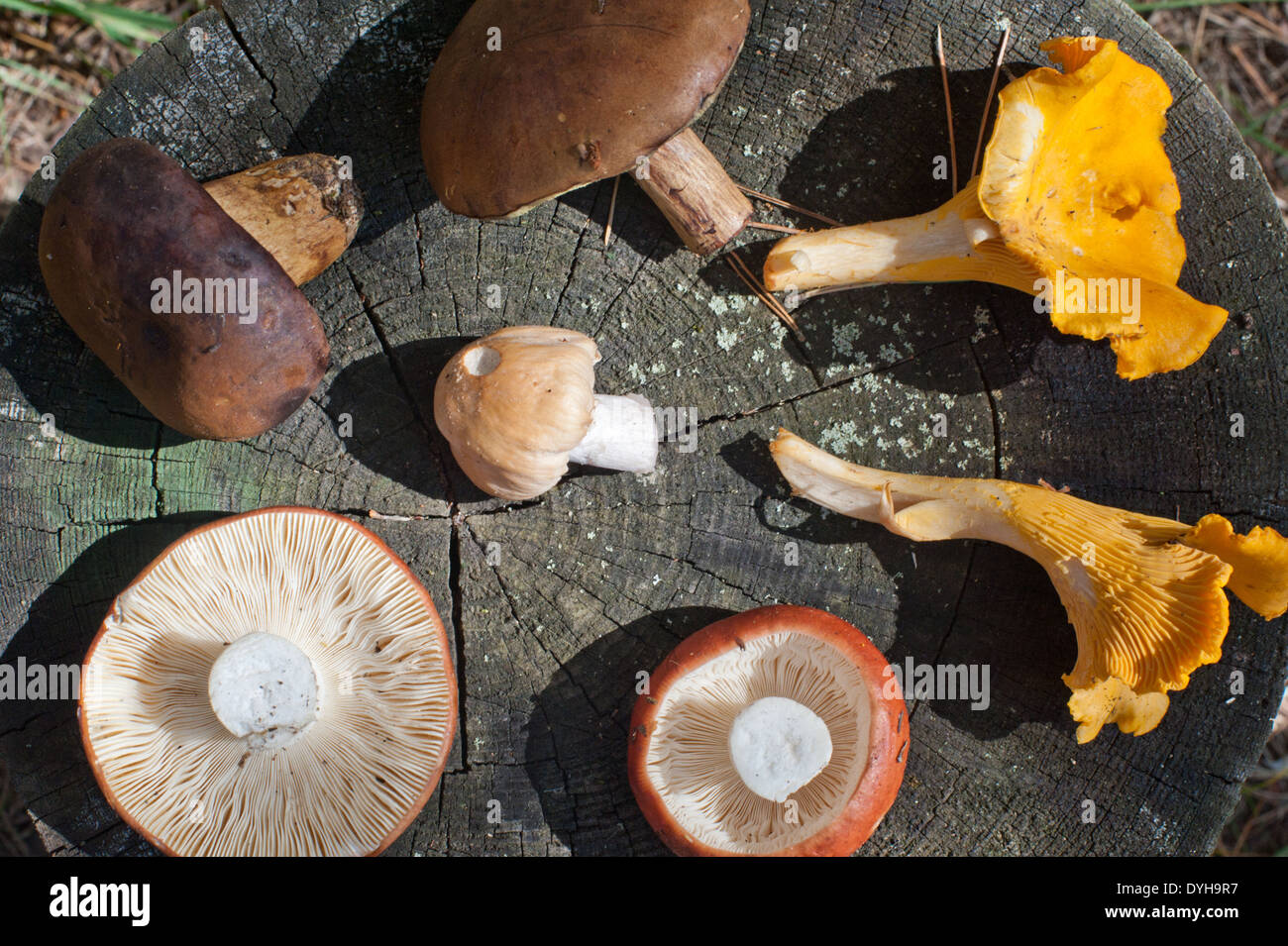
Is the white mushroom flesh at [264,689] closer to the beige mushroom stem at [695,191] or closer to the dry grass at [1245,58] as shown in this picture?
the beige mushroom stem at [695,191]

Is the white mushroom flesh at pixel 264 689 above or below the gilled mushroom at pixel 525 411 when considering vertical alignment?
below

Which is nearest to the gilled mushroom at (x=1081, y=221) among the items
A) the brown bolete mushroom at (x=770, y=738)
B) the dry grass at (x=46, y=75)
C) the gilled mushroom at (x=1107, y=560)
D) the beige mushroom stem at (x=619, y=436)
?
the gilled mushroom at (x=1107, y=560)

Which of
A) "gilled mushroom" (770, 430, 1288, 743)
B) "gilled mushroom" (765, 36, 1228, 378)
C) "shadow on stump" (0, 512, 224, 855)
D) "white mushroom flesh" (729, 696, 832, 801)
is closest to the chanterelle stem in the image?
"gilled mushroom" (765, 36, 1228, 378)

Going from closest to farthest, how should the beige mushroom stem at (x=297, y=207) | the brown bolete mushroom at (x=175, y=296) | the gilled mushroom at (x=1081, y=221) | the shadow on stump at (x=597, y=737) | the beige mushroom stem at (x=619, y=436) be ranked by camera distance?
1. the brown bolete mushroom at (x=175, y=296)
2. the gilled mushroom at (x=1081, y=221)
3. the beige mushroom stem at (x=297, y=207)
4. the beige mushroom stem at (x=619, y=436)
5. the shadow on stump at (x=597, y=737)

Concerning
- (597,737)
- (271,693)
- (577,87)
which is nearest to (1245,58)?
(577,87)

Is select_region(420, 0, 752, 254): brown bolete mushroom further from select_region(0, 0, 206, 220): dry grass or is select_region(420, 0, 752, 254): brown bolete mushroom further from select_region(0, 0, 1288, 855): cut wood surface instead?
select_region(0, 0, 206, 220): dry grass

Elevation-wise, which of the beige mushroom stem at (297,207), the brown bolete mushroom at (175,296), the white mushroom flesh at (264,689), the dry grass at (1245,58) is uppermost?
the dry grass at (1245,58)
